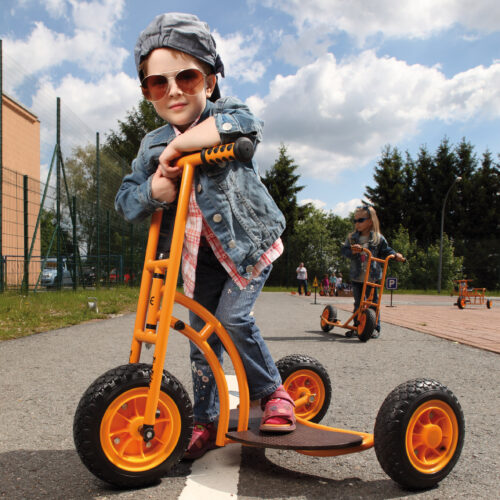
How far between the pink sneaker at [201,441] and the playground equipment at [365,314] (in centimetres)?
440

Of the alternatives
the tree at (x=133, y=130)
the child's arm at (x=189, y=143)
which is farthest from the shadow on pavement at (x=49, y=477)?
the tree at (x=133, y=130)

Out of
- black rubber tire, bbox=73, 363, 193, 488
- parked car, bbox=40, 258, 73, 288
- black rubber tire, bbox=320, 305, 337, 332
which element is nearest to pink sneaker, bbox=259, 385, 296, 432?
black rubber tire, bbox=73, 363, 193, 488

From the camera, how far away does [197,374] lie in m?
2.29

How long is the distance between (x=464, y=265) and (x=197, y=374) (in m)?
35.9

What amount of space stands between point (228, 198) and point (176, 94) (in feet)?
1.50

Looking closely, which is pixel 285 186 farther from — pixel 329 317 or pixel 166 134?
pixel 166 134

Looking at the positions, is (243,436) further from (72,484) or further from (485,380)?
(485,380)

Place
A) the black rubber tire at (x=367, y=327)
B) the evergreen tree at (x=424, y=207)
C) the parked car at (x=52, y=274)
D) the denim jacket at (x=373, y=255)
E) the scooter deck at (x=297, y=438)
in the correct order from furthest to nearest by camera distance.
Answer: the evergreen tree at (x=424, y=207) < the parked car at (x=52, y=274) < the denim jacket at (x=373, y=255) < the black rubber tire at (x=367, y=327) < the scooter deck at (x=297, y=438)

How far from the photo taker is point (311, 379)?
2678 mm

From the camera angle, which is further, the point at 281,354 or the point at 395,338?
the point at 395,338

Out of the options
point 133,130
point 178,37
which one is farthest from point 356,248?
point 133,130

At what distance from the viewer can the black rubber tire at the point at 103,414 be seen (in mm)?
1753

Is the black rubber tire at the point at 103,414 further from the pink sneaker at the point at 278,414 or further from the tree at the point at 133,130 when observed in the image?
the tree at the point at 133,130

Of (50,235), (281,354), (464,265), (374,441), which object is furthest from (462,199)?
(374,441)
